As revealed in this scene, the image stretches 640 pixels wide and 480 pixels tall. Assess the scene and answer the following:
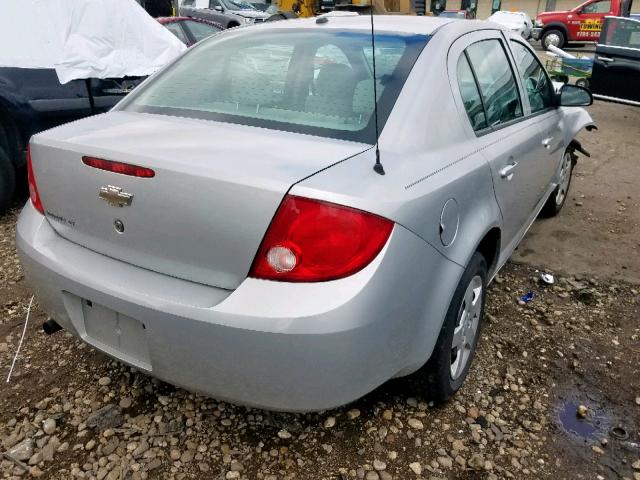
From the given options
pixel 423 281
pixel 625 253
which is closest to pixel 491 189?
pixel 423 281

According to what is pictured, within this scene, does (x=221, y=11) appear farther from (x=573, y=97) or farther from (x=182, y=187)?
(x=182, y=187)

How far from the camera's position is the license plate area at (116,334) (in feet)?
5.74

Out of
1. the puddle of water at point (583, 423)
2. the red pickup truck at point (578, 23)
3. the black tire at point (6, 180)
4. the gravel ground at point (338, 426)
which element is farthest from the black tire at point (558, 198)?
the red pickup truck at point (578, 23)

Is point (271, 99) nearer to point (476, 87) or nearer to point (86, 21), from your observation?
point (476, 87)

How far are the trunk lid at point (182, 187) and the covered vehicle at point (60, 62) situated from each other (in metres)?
2.49

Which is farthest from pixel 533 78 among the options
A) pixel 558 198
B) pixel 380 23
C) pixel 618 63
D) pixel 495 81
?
pixel 618 63

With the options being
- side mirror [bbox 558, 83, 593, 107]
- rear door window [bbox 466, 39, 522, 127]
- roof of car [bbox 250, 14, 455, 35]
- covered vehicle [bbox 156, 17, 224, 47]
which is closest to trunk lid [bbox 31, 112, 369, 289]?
roof of car [bbox 250, 14, 455, 35]

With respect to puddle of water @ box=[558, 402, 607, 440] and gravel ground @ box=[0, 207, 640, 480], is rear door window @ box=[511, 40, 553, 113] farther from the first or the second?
puddle of water @ box=[558, 402, 607, 440]

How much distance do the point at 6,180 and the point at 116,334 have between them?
9.75ft

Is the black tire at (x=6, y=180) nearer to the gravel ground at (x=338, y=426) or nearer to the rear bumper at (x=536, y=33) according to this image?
the gravel ground at (x=338, y=426)

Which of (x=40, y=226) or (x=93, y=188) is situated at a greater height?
(x=93, y=188)

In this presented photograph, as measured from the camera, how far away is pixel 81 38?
14.8ft

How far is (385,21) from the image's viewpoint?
8.18 feet

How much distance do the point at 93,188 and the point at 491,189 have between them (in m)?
1.60
